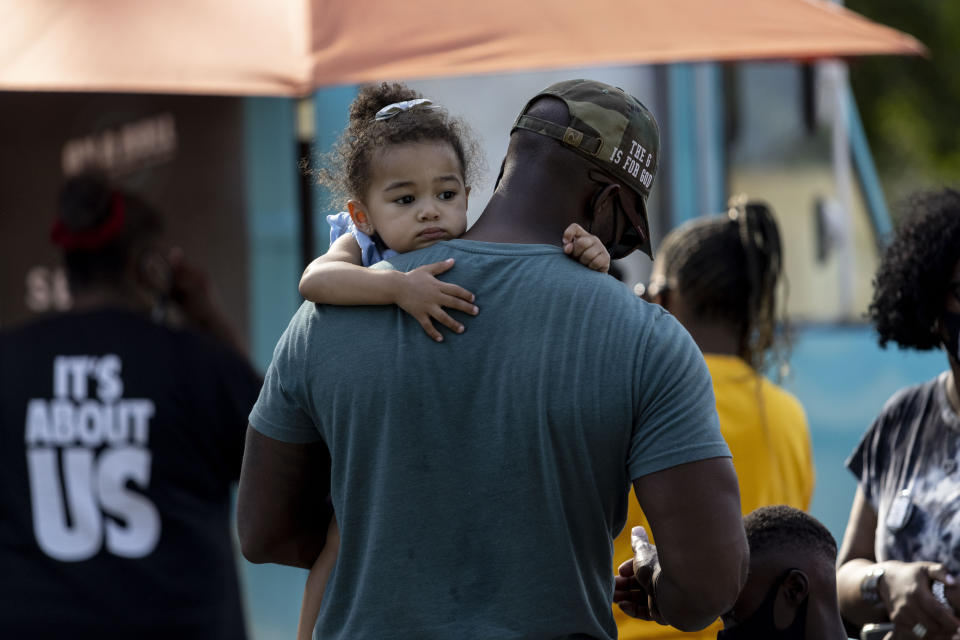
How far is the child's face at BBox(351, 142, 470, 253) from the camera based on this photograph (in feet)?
7.22

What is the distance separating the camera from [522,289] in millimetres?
1978

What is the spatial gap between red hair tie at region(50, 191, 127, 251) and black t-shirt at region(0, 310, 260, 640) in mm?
210

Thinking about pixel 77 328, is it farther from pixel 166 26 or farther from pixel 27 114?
pixel 27 114

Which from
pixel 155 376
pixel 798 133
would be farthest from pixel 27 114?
pixel 798 133

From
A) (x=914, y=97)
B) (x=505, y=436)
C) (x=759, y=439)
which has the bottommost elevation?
(x=759, y=439)

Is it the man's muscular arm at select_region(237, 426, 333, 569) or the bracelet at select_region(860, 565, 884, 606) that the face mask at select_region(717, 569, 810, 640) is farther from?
the man's muscular arm at select_region(237, 426, 333, 569)

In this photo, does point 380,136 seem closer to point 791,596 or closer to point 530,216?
point 530,216

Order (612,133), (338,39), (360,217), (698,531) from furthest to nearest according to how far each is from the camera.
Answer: (338,39), (360,217), (612,133), (698,531)

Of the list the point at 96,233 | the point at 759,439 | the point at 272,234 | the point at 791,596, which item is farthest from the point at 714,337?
the point at 272,234

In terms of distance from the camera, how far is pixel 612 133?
2076 mm

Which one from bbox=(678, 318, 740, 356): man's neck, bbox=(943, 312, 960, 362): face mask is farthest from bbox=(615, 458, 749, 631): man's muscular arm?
bbox=(943, 312, 960, 362): face mask

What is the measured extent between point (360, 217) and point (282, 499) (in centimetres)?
51

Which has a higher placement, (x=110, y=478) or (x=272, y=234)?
(x=272, y=234)

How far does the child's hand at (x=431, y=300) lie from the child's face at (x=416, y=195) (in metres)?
0.22
